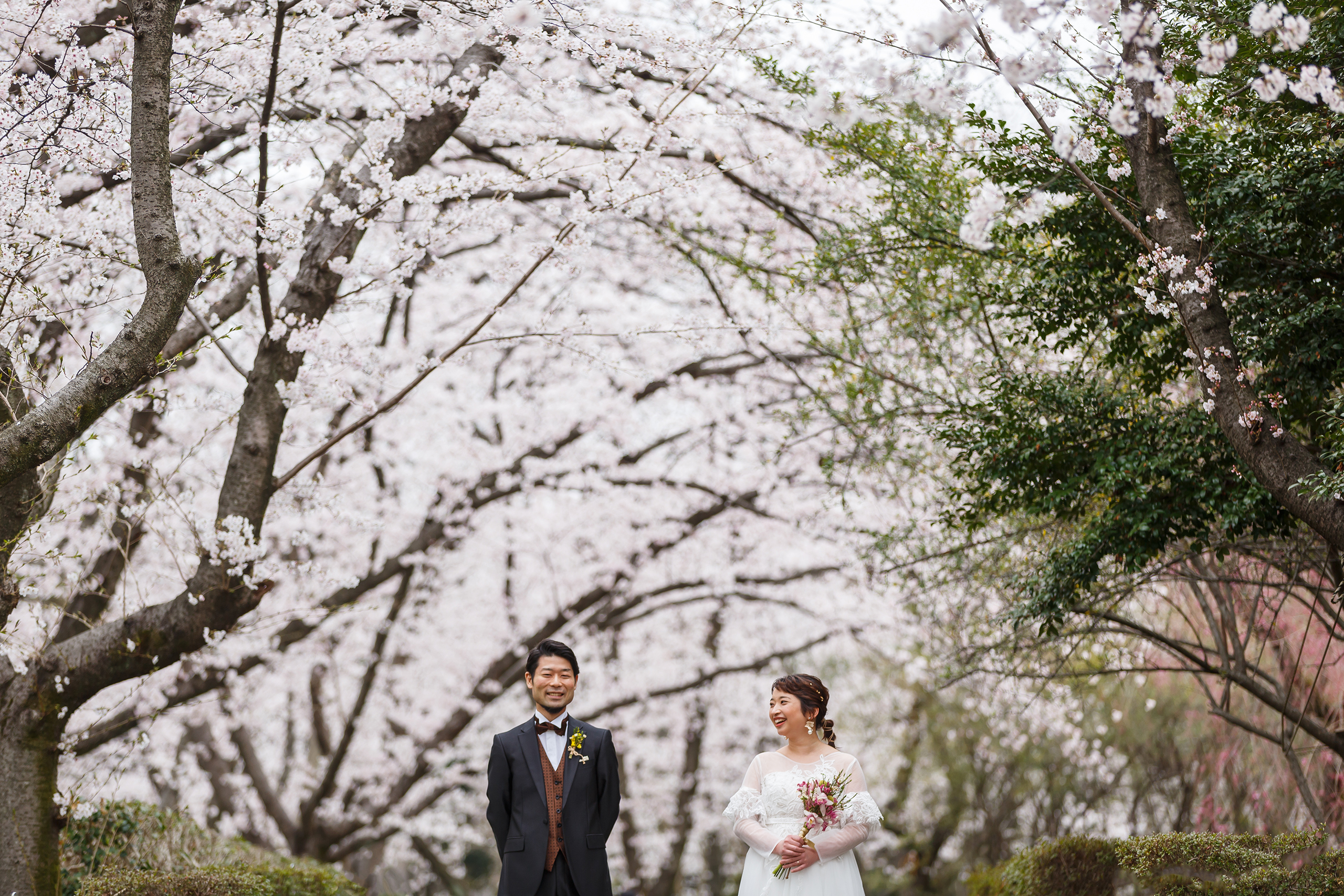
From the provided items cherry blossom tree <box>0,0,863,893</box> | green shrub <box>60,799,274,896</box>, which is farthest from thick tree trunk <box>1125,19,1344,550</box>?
green shrub <box>60,799,274,896</box>

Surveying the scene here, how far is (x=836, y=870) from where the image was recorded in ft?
12.7

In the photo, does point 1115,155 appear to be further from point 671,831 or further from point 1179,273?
point 671,831

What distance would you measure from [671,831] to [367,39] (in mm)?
12762

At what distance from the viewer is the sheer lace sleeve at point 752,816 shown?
3883mm

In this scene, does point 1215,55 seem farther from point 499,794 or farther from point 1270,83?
point 499,794

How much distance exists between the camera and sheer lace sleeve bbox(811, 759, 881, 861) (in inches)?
150

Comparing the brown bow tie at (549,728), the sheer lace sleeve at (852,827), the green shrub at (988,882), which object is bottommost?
Answer: the green shrub at (988,882)

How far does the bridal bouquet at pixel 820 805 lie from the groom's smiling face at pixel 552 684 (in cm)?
100

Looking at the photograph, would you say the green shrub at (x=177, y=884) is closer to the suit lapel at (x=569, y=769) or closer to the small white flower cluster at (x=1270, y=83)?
the suit lapel at (x=569, y=769)

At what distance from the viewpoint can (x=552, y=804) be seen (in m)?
3.49

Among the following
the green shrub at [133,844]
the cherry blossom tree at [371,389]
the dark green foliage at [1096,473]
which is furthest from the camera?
the green shrub at [133,844]

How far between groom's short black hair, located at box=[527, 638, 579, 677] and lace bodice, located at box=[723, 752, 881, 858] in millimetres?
883

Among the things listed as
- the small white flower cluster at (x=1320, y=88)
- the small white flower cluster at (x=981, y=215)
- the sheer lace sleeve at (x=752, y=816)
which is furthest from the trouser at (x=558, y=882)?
the small white flower cluster at (x=1320, y=88)

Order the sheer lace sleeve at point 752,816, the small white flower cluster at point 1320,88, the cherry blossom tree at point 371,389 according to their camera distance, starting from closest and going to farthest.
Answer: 1. the small white flower cluster at point 1320,88
2. the sheer lace sleeve at point 752,816
3. the cherry blossom tree at point 371,389
